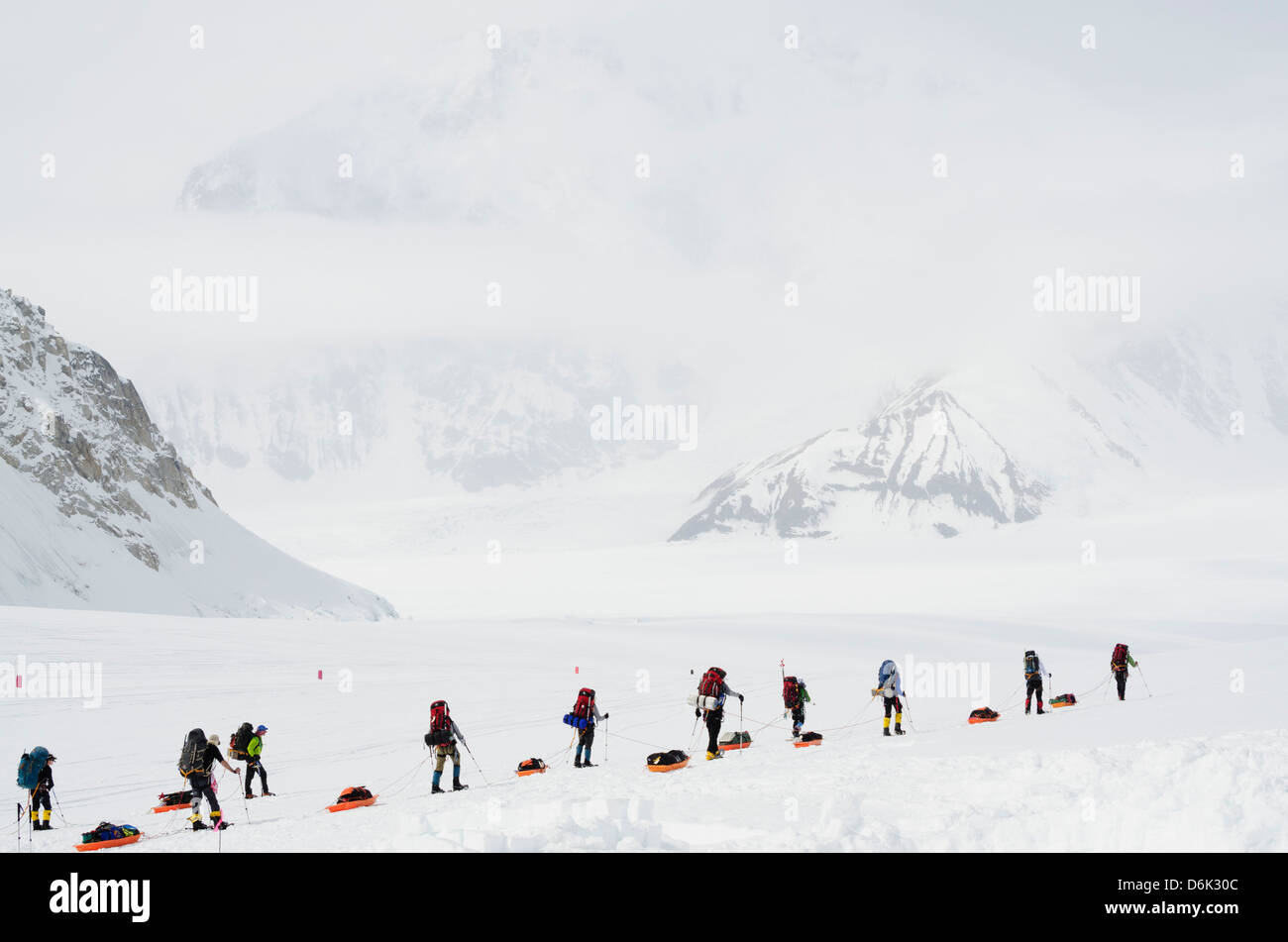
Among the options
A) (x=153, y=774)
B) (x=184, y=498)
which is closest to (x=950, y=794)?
(x=153, y=774)

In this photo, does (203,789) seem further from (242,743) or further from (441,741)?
(441,741)

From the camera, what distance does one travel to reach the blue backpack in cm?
1672

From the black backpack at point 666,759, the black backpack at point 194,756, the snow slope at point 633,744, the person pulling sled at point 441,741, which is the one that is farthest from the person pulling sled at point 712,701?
the black backpack at point 194,756

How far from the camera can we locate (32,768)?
16.8 metres

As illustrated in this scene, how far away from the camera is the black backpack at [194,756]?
16.5 metres

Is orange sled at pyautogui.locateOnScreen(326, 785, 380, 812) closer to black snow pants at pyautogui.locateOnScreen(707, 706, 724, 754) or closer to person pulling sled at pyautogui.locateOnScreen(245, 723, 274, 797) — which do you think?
person pulling sled at pyautogui.locateOnScreen(245, 723, 274, 797)

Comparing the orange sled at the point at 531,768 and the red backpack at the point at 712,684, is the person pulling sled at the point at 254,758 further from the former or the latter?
the red backpack at the point at 712,684

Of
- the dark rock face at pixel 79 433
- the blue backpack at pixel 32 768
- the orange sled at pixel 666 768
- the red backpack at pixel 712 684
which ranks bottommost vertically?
the orange sled at pixel 666 768

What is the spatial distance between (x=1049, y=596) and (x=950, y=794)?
89.6 metres

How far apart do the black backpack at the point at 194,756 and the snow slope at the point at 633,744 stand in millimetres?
1237
